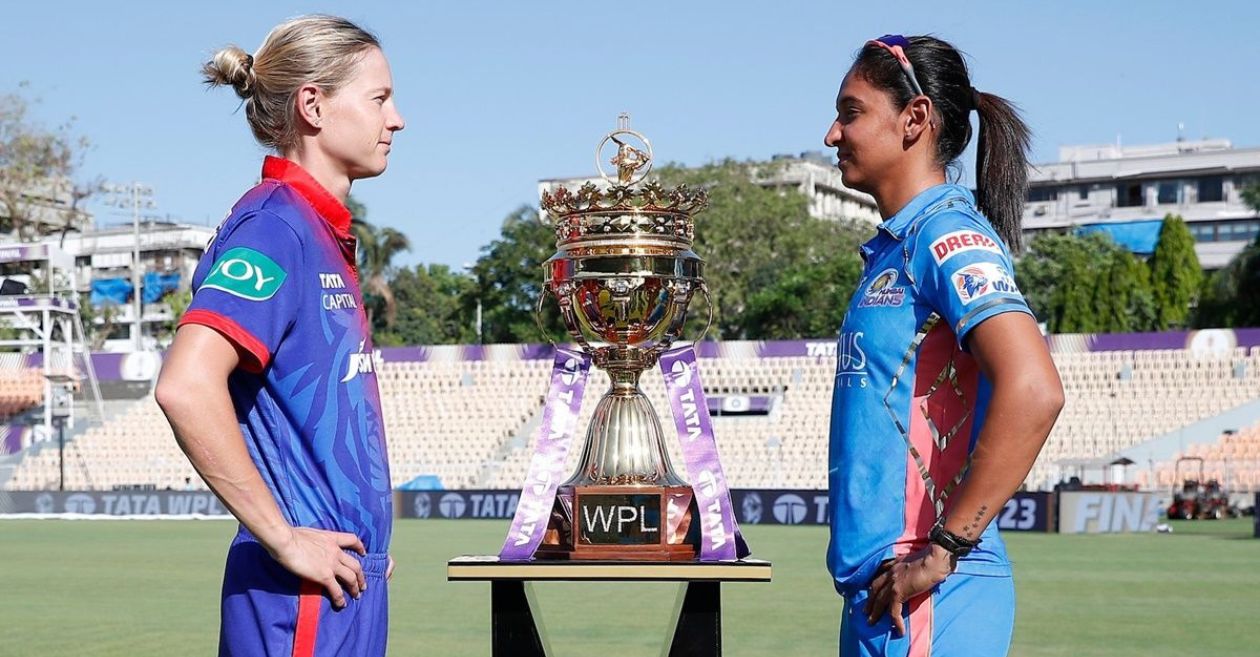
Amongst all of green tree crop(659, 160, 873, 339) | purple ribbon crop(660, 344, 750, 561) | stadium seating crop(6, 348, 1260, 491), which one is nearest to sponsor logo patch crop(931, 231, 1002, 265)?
purple ribbon crop(660, 344, 750, 561)

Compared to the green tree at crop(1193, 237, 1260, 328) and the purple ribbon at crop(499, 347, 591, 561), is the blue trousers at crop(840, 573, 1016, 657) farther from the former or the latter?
the green tree at crop(1193, 237, 1260, 328)

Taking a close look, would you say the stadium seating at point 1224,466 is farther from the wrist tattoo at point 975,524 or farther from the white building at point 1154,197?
the white building at point 1154,197

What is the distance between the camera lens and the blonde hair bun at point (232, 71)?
9.57 feet

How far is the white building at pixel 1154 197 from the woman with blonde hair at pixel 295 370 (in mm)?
71596

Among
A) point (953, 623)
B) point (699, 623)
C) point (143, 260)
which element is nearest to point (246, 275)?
point (953, 623)

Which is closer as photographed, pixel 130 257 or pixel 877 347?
pixel 877 347

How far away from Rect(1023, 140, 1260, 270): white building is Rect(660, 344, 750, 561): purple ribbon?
70233 millimetres

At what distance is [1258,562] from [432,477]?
21.9 m

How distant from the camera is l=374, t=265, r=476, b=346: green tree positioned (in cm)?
7850

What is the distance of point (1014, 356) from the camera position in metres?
2.87

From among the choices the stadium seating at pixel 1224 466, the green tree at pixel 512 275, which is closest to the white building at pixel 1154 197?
the green tree at pixel 512 275

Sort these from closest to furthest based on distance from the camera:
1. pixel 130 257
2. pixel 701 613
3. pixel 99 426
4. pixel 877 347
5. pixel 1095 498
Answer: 1. pixel 877 347
2. pixel 701 613
3. pixel 1095 498
4. pixel 99 426
5. pixel 130 257

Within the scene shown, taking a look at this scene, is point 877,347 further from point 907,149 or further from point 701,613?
point 701,613

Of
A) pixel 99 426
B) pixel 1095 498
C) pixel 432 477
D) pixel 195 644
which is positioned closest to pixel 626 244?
pixel 195 644
